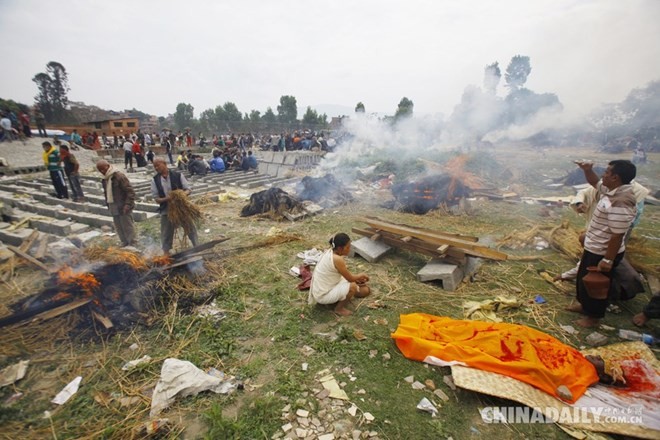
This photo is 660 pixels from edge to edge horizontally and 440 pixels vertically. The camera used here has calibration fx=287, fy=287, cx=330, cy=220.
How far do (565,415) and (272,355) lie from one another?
110 inches

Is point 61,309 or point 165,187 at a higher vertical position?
point 165,187

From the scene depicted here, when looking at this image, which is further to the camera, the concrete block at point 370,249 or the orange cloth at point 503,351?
the concrete block at point 370,249

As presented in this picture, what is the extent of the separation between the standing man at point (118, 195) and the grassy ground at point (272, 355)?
2.24 metres

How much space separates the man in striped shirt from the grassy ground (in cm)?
37

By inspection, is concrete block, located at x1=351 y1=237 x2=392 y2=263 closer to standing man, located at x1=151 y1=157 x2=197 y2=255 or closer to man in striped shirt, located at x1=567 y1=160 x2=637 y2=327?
man in striped shirt, located at x1=567 y1=160 x2=637 y2=327

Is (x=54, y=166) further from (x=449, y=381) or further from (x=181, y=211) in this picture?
(x=449, y=381)

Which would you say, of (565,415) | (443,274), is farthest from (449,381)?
(443,274)

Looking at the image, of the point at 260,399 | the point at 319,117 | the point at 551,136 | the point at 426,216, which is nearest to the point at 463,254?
the point at 260,399

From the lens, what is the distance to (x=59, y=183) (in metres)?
9.16

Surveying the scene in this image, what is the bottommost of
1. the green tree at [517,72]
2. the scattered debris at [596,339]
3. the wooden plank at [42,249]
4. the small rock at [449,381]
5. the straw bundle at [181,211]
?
the small rock at [449,381]

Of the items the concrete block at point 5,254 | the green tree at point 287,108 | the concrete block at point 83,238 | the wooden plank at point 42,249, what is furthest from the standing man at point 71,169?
the green tree at point 287,108

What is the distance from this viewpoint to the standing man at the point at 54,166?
851 cm

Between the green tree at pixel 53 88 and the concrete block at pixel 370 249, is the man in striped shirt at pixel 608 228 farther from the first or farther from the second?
the green tree at pixel 53 88

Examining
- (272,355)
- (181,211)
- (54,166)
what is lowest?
(272,355)
